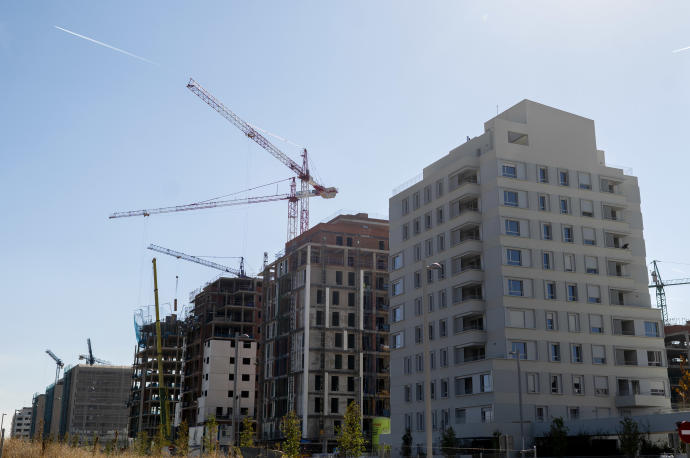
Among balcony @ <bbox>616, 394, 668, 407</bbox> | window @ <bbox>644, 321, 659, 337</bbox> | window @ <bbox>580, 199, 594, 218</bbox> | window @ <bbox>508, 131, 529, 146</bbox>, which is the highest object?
window @ <bbox>508, 131, 529, 146</bbox>

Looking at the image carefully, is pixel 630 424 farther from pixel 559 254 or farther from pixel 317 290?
pixel 317 290

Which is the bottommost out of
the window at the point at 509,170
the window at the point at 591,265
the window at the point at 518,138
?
the window at the point at 591,265

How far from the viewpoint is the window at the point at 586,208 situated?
80188 millimetres

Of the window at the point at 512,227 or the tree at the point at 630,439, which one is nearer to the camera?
the tree at the point at 630,439

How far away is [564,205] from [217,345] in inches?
3332

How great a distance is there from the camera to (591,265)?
258ft

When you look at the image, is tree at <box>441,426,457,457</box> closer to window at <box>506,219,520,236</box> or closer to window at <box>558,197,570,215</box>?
window at <box>506,219,520,236</box>

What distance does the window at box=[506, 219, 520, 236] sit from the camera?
76.1m

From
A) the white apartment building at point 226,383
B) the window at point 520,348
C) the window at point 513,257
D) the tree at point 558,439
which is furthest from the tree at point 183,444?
the white apartment building at point 226,383

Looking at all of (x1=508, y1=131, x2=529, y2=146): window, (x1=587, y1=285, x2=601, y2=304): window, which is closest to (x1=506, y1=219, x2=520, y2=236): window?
(x1=508, y1=131, x2=529, y2=146): window

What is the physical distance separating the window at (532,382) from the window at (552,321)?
220 inches

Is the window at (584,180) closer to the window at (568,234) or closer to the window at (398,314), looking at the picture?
the window at (568,234)

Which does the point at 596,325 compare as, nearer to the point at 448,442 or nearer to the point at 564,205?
the point at 564,205

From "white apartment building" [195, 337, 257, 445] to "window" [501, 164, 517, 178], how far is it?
7465cm
